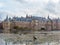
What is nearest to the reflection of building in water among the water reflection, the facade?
the facade

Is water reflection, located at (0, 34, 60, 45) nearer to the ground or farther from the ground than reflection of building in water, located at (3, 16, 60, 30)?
nearer to the ground

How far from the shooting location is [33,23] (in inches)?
161

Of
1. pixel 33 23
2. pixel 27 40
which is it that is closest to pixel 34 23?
pixel 33 23

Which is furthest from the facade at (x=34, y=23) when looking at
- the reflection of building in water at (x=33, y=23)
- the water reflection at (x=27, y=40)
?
the water reflection at (x=27, y=40)

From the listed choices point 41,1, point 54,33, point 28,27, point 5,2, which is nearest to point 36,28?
point 28,27

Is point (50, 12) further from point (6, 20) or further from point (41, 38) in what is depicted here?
point (6, 20)

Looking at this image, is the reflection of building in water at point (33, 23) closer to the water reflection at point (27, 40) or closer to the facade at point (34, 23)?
the facade at point (34, 23)

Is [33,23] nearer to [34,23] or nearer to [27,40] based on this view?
[34,23]

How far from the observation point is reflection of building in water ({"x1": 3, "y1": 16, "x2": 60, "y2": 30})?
13.3 ft

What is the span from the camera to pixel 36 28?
4.11 meters

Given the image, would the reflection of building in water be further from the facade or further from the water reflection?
the water reflection

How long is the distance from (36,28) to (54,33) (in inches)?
21.2

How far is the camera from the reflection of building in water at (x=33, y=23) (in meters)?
4.06

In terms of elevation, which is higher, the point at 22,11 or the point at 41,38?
the point at 22,11
